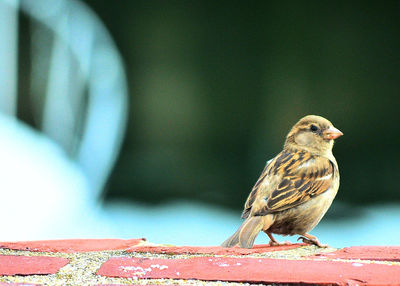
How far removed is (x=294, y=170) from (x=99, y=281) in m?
1.04

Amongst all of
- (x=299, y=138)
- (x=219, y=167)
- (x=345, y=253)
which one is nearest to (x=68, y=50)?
(x=219, y=167)

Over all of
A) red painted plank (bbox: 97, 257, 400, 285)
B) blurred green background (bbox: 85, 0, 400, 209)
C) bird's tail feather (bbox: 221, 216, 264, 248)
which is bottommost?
red painted plank (bbox: 97, 257, 400, 285)

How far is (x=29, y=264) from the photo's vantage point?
1.13m

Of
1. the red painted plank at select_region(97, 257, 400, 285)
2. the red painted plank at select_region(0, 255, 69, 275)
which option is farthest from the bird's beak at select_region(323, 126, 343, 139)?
the red painted plank at select_region(0, 255, 69, 275)

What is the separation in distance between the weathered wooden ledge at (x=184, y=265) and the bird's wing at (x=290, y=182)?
17.9 inches

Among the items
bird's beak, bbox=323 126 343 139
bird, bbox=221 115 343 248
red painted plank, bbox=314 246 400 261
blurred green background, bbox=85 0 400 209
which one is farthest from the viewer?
blurred green background, bbox=85 0 400 209

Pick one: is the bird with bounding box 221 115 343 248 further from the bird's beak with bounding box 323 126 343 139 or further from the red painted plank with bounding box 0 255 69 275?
the red painted plank with bounding box 0 255 69 275

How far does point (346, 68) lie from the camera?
2789 millimetres

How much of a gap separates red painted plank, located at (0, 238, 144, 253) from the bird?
13.7 inches

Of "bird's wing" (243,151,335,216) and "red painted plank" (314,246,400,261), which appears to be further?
"bird's wing" (243,151,335,216)

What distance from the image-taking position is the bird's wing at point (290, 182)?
1.83 metres

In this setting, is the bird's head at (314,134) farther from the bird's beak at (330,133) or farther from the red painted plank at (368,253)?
the red painted plank at (368,253)

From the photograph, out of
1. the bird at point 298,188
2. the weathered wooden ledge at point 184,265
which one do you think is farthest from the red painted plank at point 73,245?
the bird at point 298,188

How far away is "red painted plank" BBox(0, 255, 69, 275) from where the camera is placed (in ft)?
3.53
